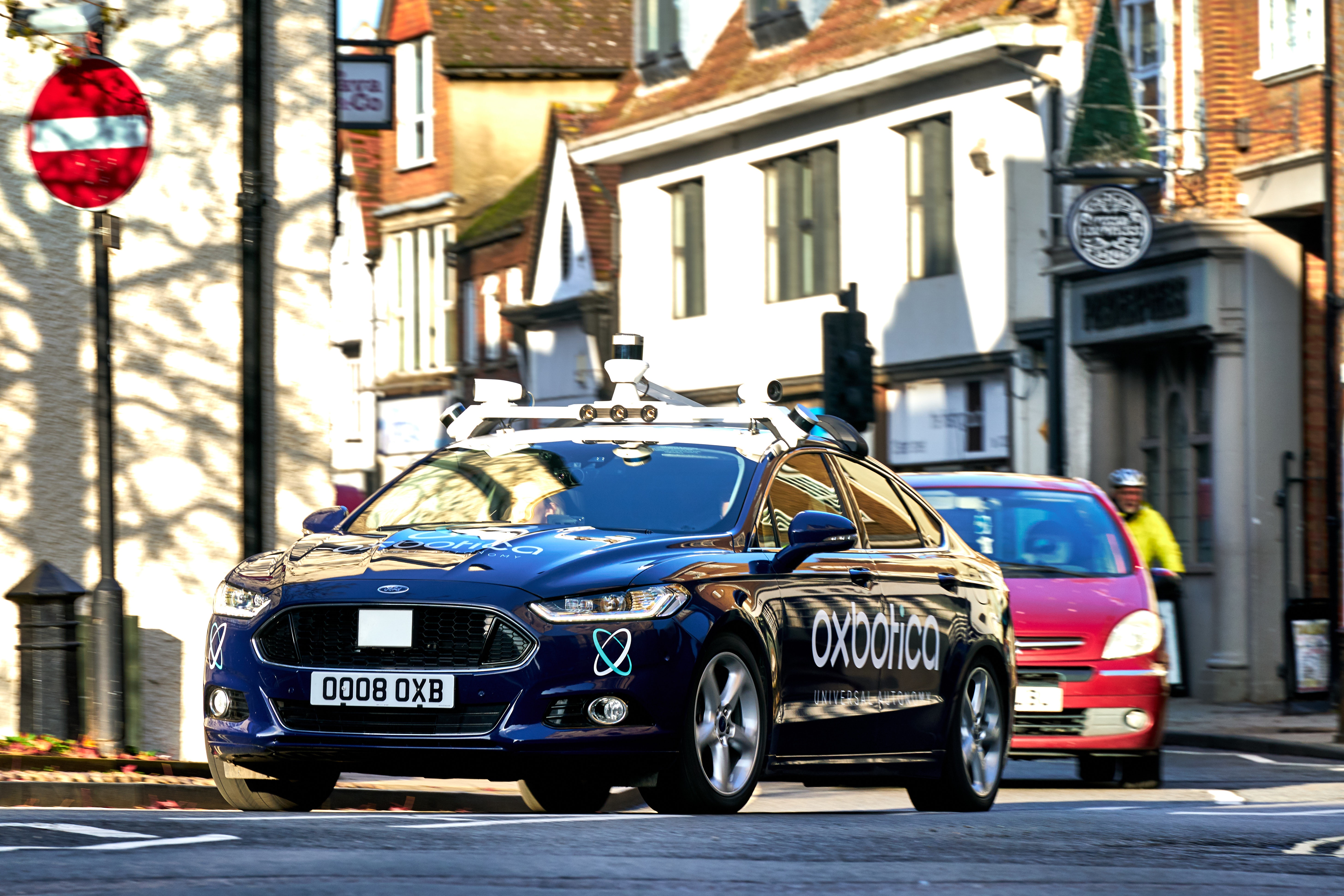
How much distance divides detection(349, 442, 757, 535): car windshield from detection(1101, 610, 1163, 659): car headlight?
14.5 feet

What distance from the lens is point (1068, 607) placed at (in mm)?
13594

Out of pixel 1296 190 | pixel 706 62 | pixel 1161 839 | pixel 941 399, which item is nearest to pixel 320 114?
pixel 1161 839

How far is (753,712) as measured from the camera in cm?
905

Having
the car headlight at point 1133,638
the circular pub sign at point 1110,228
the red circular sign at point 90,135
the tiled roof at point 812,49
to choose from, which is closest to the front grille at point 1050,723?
the car headlight at point 1133,638

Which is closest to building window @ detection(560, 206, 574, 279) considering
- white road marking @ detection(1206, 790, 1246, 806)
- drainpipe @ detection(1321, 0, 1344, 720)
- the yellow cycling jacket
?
drainpipe @ detection(1321, 0, 1344, 720)

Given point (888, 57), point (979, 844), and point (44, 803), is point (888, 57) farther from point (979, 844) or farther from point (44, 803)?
point (979, 844)

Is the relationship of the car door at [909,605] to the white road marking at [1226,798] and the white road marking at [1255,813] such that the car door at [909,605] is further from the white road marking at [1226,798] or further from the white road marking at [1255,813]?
the white road marking at [1226,798]

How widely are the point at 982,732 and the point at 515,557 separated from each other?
3.21 metres

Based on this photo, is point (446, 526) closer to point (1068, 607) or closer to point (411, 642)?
point (411, 642)

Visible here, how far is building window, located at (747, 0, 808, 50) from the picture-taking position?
112 ft

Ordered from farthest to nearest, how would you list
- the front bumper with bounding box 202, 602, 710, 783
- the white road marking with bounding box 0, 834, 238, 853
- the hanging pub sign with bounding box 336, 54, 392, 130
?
1. the hanging pub sign with bounding box 336, 54, 392, 130
2. the front bumper with bounding box 202, 602, 710, 783
3. the white road marking with bounding box 0, 834, 238, 853

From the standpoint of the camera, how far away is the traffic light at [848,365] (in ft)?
62.3

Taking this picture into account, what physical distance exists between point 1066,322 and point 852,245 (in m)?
5.22

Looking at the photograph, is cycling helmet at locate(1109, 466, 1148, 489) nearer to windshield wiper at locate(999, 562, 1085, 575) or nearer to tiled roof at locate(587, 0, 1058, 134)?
windshield wiper at locate(999, 562, 1085, 575)
